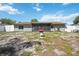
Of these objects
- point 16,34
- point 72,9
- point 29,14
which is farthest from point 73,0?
point 16,34

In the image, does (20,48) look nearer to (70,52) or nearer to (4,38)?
(4,38)

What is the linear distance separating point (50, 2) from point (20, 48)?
3.64ft

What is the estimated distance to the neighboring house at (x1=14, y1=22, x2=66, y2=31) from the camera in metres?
6.38

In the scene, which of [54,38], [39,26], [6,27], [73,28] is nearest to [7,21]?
[6,27]

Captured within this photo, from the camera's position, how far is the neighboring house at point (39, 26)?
6.38 meters

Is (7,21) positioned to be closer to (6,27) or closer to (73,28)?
(6,27)

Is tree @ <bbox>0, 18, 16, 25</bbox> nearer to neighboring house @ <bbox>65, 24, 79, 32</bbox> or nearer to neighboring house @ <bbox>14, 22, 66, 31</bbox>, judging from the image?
neighboring house @ <bbox>14, 22, 66, 31</bbox>

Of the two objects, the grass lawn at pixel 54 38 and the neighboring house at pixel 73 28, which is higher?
the neighboring house at pixel 73 28

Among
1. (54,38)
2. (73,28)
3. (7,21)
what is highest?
(7,21)

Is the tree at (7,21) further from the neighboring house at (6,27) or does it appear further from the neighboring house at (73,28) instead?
the neighboring house at (73,28)

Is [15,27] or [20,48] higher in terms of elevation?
[15,27]

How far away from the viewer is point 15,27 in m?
6.49

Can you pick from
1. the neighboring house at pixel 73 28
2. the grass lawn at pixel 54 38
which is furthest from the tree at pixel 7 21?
the neighboring house at pixel 73 28

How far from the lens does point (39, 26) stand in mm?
6430
